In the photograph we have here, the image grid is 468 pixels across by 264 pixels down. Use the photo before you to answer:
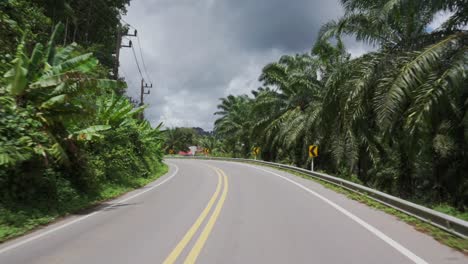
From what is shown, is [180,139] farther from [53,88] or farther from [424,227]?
[424,227]

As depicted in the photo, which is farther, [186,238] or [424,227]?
[424,227]

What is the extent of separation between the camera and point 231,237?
730cm

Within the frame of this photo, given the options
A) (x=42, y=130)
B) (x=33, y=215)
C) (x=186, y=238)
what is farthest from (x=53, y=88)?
(x=186, y=238)

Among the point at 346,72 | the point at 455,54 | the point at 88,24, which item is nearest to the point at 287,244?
the point at 455,54

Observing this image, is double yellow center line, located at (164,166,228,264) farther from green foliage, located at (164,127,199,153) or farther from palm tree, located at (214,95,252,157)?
green foliage, located at (164,127,199,153)

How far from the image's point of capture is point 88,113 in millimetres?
11977

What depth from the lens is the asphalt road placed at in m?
6.03

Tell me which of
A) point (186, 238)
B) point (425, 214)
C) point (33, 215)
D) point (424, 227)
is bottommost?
point (33, 215)

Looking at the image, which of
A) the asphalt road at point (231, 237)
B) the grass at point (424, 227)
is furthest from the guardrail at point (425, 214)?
the asphalt road at point (231, 237)

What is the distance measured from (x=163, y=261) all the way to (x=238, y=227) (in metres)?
2.61

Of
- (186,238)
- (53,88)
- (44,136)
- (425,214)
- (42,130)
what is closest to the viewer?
(186,238)

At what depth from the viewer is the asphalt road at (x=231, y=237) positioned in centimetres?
603

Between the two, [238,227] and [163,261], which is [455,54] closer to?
[238,227]

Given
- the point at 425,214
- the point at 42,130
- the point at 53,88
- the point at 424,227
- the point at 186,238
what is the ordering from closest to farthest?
the point at 186,238 < the point at 424,227 < the point at 425,214 < the point at 42,130 < the point at 53,88
